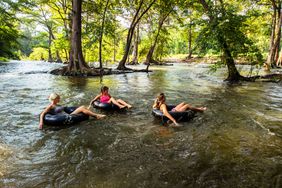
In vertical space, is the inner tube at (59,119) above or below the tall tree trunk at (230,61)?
below

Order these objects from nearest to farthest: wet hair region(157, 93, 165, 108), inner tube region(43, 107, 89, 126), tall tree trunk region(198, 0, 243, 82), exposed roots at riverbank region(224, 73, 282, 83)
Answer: inner tube region(43, 107, 89, 126)
wet hair region(157, 93, 165, 108)
tall tree trunk region(198, 0, 243, 82)
exposed roots at riverbank region(224, 73, 282, 83)

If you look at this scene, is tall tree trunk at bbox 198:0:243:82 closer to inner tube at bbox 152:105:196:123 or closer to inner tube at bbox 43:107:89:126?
inner tube at bbox 152:105:196:123

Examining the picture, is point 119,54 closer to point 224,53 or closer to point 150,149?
point 224,53

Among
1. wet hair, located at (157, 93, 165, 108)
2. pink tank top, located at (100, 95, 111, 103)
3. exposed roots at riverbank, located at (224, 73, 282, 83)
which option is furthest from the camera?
exposed roots at riverbank, located at (224, 73, 282, 83)

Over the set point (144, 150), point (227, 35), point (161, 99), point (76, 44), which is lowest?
point (144, 150)

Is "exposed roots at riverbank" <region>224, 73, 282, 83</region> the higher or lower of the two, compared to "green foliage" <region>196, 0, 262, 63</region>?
lower

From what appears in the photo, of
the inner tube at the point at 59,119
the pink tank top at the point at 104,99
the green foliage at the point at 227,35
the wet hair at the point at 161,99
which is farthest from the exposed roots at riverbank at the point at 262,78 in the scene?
the inner tube at the point at 59,119

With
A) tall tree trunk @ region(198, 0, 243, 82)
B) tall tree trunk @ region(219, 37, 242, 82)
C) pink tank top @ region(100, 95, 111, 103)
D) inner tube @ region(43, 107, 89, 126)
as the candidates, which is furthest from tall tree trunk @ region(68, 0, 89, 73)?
inner tube @ region(43, 107, 89, 126)

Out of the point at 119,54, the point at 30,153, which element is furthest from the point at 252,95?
the point at 119,54

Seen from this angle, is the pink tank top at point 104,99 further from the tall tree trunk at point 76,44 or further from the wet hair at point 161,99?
the tall tree trunk at point 76,44

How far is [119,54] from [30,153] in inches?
2056

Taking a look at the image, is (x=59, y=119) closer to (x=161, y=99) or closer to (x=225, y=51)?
(x=161, y=99)

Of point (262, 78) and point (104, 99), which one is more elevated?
point (262, 78)

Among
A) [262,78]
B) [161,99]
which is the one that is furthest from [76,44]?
[161,99]
